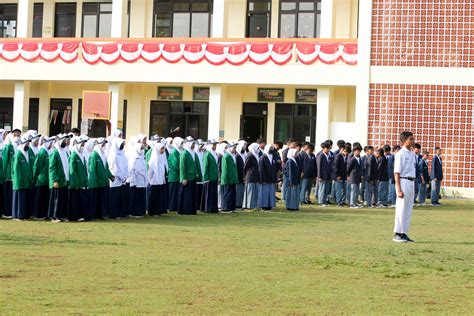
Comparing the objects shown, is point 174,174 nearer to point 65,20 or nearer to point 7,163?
point 7,163

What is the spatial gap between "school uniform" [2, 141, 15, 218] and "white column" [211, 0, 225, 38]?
18.7 meters

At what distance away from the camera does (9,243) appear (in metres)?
16.2

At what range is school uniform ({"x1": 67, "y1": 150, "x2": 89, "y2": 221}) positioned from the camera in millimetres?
21281

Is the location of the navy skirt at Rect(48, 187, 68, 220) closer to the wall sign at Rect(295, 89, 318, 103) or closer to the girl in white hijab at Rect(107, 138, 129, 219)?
the girl in white hijab at Rect(107, 138, 129, 219)

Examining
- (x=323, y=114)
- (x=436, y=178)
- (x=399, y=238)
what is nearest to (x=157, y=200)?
(x=399, y=238)

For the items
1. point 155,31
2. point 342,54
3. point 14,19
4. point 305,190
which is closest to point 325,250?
point 305,190

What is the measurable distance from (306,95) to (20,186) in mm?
21107

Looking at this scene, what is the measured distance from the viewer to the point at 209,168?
25438mm

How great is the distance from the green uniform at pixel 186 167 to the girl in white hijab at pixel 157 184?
424 mm

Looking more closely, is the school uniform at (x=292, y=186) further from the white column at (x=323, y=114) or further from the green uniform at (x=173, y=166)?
the white column at (x=323, y=114)

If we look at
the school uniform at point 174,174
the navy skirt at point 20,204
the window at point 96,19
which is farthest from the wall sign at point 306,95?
the navy skirt at point 20,204

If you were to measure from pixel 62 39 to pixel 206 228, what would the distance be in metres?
21.9

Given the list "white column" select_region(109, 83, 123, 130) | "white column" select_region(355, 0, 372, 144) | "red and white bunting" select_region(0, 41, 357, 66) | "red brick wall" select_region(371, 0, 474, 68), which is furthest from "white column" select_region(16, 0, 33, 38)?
"red brick wall" select_region(371, 0, 474, 68)

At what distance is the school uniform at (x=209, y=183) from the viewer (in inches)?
998
